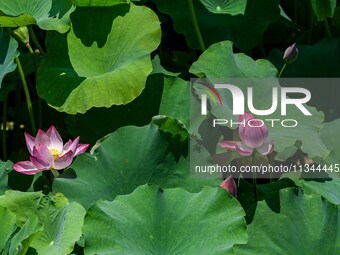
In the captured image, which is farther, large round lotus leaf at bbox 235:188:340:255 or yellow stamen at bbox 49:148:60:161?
yellow stamen at bbox 49:148:60:161

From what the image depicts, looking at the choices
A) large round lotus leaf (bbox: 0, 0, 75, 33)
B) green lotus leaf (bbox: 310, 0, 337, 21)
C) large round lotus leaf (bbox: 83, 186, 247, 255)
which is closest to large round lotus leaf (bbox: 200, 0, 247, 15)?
green lotus leaf (bbox: 310, 0, 337, 21)

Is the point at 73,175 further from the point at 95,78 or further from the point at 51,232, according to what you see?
the point at 95,78

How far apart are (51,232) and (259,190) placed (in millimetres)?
550

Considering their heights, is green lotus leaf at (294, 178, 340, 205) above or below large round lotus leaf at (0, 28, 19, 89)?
below

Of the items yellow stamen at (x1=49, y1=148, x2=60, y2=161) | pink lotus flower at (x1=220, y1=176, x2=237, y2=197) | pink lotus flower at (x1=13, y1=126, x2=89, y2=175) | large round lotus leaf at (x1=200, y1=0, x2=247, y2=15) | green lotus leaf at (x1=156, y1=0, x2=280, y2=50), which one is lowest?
pink lotus flower at (x1=220, y1=176, x2=237, y2=197)

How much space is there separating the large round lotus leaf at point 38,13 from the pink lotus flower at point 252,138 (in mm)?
588

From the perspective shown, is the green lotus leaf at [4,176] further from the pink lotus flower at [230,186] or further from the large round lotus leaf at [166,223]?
the pink lotus flower at [230,186]

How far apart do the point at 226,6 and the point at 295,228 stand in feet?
3.03

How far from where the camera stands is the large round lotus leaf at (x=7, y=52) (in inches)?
85.4

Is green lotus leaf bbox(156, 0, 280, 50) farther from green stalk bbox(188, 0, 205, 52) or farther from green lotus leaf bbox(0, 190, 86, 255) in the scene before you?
green lotus leaf bbox(0, 190, 86, 255)

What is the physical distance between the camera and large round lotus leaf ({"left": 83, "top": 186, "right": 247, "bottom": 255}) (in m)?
1.75

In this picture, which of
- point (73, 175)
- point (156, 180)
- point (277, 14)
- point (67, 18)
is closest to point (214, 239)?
point (156, 180)

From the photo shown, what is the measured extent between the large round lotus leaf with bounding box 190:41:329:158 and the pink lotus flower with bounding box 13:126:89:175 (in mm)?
374

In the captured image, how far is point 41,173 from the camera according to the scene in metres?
2.12
